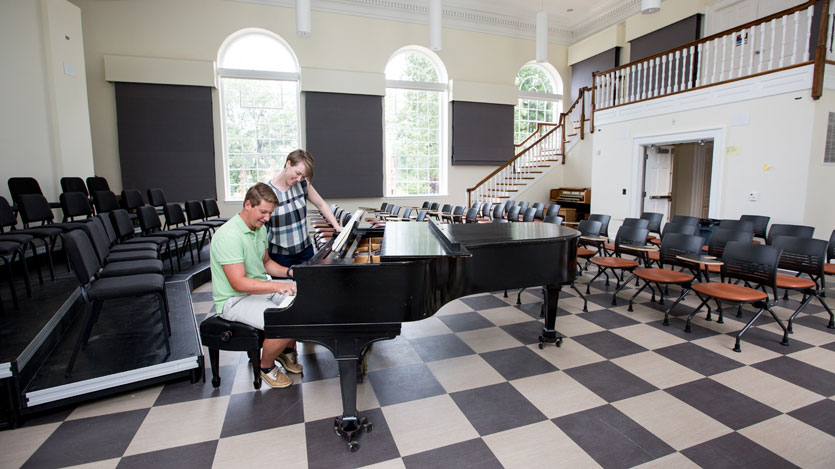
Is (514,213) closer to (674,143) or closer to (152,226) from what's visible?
(674,143)

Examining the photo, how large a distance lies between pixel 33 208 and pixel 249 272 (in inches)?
150

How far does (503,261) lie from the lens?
2650 millimetres

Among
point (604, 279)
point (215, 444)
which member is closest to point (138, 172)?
point (215, 444)

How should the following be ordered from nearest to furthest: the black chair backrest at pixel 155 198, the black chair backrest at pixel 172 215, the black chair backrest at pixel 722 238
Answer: the black chair backrest at pixel 722 238, the black chair backrest at pixel 172 215, the black chair backrest at pixel 155 198

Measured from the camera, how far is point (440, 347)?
3219mm

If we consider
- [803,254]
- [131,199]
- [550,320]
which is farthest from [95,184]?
[803,254]

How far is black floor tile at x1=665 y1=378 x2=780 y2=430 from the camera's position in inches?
87.7

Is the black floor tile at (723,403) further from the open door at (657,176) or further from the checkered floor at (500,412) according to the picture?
the open door at (657,176)

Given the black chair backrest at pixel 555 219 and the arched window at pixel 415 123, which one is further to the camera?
the arched window at pixel 415 123

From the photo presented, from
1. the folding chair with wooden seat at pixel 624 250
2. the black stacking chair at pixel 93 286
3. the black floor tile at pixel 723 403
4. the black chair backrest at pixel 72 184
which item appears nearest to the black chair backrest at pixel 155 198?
the black chair backrest at pixel 72 184

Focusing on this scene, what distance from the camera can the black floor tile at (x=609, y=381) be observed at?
2.50 m

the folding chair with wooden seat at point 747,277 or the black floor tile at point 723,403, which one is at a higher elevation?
the folding chair with wooden seat at point 747,277

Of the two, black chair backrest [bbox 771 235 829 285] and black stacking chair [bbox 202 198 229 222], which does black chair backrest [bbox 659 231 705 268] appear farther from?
black stacking chair [bbox 202 198 229 222]

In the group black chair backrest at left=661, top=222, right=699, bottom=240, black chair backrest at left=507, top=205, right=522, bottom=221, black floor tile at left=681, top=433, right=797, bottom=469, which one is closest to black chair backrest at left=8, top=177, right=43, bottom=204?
black floor tile at left=681, top=433, right=797, bottom=469
